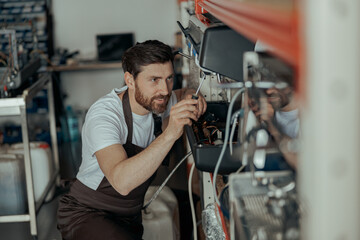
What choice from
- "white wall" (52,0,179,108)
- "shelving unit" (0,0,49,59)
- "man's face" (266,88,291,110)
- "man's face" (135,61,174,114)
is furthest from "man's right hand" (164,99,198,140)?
"white wall" (52,0,179,108)

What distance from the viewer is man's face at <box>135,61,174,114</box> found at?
81.2 inches

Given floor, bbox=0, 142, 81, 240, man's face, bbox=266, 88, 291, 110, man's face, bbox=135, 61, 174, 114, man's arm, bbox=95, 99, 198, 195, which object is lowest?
floor, bbox=0, 142, 81, 240

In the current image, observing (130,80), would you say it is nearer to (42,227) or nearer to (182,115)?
(182,115)

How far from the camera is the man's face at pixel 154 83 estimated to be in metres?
2.06

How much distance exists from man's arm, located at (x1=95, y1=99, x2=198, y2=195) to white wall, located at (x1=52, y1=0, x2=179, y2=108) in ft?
13.7

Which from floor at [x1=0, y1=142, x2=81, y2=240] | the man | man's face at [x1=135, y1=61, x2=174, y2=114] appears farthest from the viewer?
floor at [x1=0, y1=142, x2=81, y2=240]

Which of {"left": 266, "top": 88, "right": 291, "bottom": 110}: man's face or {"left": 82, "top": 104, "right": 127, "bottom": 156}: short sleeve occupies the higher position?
{"left": 266, "top": 88, "right": 291, "bottom": 110}: man's face

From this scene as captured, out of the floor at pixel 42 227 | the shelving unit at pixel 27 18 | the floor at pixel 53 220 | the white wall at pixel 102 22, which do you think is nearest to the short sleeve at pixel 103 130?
the floor at pixel 53 220

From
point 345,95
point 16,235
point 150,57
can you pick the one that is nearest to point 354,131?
point 345,95

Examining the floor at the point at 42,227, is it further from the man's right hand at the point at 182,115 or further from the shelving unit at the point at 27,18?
the shelving unit at the point at 27,18

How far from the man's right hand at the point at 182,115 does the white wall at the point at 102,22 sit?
13.8 ft

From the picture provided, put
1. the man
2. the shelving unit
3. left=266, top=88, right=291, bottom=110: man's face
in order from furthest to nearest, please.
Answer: the shelving unit → the man → left=266, top=88, right=291, bottom=110: man's face

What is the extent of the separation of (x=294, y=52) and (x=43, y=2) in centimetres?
535

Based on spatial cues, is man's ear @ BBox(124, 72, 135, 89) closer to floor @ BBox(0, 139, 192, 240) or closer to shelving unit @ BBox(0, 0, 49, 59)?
floor @ BBox(0, 139, 192, 240)
